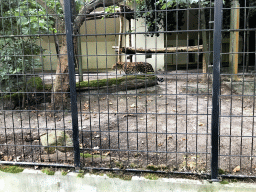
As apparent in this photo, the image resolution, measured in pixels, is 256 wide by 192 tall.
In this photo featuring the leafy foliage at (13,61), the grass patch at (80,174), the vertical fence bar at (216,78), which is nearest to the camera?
the vertical fence bar at (216,78)

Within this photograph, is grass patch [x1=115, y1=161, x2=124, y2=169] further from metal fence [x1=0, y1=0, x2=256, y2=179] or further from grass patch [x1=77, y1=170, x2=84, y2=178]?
grass patch [x1=77, y1=170, x2=84, y2=178]

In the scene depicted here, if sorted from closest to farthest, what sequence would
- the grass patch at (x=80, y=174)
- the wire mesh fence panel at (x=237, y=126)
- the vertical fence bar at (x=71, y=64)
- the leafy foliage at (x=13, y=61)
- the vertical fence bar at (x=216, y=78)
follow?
the vertical fence bar at (x=216, y=78), the wire mesh fence panel at (x=237, y=126), the vertical fence bar at (x=71, y=64), the grass patch at (x=80, y=174), the leafy foliage at (x=13, y=61)

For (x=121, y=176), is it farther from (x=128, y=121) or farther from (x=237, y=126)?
(x=237, y=126)

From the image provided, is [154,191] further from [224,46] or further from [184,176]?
[224,46]

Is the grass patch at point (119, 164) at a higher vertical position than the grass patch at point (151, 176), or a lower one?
higher

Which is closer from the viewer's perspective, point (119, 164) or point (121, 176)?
point (121, 176)

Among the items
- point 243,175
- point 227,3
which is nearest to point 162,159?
point 243,175

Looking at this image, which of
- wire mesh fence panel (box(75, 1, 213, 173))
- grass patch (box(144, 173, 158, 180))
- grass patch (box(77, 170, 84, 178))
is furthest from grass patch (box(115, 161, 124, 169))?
grass patch (box(77, 170, 84, 178))

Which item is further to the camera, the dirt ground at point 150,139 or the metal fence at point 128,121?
the dirt ground at point 150,139

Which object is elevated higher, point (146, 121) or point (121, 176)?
point (146, 121)

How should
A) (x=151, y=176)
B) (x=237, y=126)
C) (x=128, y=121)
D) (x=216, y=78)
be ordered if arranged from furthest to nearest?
1. (x=128, y=121)
2. (x=237, y=126)
3. (x=151, y=176)
4. (x=216, y=78)

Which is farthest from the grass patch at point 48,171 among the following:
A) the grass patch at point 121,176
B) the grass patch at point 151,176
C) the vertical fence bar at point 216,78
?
the vertical fence bar at point 216,78

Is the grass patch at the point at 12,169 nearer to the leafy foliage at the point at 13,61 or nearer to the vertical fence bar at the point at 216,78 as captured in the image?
the vertical fence bar at the point at 216,78

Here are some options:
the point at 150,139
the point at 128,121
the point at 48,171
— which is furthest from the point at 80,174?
the point at 128,121
